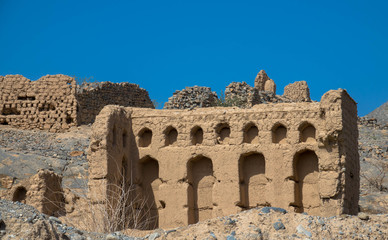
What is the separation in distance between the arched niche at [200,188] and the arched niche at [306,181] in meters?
2.57

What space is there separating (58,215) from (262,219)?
7.89 meters

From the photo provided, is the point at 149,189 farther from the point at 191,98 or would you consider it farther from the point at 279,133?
the point at 191,98

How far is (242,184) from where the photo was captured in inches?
772

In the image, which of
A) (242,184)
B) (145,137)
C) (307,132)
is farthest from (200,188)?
(307,132)

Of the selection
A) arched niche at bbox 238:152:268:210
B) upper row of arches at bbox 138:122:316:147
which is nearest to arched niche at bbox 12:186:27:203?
upper row of arches at bbox 138:122:316:147

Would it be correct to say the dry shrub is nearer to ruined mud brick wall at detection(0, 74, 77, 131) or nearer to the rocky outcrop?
ruined mud brick wall at detection(0, 74, 77, 131)

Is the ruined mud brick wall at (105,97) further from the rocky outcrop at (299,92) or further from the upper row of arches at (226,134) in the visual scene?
the upper row of arches at (226,134)

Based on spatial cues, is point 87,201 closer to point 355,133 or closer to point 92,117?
point 355,133

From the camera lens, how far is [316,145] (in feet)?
61.9

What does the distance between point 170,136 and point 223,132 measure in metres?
1.68

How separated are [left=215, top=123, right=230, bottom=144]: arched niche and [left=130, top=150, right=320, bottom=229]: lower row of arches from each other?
0.74 metres

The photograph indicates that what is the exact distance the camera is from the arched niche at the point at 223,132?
20000mm

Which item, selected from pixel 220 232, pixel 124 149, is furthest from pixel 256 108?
pixel 220 232

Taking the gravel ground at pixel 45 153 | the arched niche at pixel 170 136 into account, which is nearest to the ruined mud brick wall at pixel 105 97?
the gravel ground at pixel 45 153
